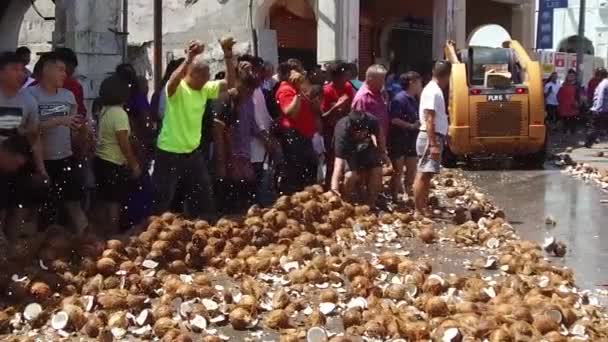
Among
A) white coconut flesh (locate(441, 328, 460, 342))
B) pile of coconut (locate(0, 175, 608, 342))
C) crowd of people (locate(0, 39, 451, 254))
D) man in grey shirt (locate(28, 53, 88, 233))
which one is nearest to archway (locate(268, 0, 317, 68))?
crowd of people (locate(0, 39, 451, 254))

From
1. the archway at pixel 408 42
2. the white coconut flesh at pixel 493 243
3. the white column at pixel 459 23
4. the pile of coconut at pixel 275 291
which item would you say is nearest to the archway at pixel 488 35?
the archway at pixel 408 42

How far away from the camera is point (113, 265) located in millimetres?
6477

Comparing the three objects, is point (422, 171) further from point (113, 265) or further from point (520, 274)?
point (113, 265)

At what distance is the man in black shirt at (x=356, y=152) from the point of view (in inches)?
381

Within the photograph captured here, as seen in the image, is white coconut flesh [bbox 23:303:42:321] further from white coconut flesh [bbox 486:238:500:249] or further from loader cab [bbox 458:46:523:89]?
loader cab [bbox 458:46:523:89]

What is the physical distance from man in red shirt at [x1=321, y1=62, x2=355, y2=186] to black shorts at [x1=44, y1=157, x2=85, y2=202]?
3.64 meters

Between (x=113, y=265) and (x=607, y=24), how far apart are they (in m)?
37.4

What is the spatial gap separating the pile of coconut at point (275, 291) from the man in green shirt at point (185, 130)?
72 centimetres

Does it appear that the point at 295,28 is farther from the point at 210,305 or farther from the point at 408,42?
the point at 210,305

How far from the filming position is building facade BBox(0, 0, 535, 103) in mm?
11086

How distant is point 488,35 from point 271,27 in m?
9.98

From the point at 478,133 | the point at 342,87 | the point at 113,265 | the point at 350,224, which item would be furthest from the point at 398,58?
the point at 113,265

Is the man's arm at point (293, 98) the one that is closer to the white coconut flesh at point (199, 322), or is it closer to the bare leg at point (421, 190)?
the bare leg at point (421, 190)

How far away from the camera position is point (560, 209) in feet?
37.6
